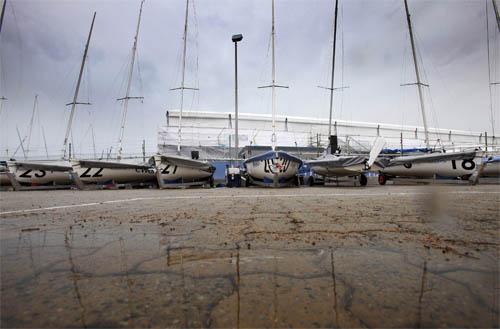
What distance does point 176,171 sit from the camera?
13656 millimetres

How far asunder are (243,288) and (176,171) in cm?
1308

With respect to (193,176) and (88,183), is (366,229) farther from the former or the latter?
(88,183)

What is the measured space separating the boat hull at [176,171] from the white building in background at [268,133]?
429 inches

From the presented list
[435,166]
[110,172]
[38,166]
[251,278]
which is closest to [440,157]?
[435,166]

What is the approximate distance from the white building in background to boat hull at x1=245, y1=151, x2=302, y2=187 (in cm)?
1254

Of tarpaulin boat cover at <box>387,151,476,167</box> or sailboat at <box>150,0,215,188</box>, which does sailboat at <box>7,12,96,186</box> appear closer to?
sailboat at <box>150,0,215,188</box>

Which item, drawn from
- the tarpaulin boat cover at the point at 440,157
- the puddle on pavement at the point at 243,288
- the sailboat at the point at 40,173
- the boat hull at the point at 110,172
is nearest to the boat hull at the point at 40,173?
the sailboat at the point at 40,173

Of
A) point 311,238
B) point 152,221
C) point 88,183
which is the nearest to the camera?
point 311,238

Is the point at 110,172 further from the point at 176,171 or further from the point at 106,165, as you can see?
the point at 176,171

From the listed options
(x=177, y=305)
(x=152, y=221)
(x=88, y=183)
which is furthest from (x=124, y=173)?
(x=177, y=305)

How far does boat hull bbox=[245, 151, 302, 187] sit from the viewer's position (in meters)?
12.2

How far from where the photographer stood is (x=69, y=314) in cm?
90

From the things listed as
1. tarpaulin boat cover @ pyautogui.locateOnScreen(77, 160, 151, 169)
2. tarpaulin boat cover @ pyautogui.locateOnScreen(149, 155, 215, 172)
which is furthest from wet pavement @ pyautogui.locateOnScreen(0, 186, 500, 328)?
tarpaulin boat cover @ pyautogui.locateOnScreen(77, 160, 151, 169)

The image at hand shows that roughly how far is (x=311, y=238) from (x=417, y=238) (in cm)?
79
